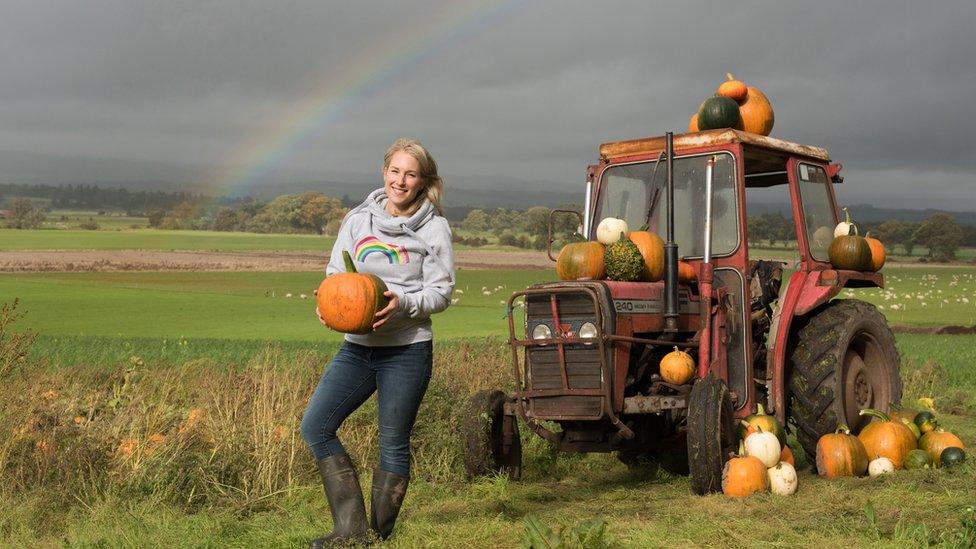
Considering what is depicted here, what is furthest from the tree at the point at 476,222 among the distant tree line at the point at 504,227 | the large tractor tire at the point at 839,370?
the large tractor tire at the point at 839,370

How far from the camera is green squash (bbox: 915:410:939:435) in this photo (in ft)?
24.6

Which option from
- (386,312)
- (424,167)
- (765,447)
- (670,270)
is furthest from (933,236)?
(386,312)

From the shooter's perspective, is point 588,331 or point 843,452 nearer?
point 588,331

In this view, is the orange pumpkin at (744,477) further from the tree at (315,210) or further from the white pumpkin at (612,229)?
the tree at (315,210)

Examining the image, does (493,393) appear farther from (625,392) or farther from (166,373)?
(166,373)

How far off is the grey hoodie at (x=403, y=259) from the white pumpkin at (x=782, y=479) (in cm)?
284

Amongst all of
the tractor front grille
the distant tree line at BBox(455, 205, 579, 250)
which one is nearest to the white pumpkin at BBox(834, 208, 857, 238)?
the tractor front grille

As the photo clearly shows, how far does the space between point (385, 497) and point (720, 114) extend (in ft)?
13.2

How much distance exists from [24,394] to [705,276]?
4.50 m

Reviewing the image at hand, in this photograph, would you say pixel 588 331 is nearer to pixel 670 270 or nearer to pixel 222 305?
pixel 670 270

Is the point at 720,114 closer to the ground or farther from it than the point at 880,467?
farther from it

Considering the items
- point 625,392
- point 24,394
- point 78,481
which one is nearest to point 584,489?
point 625,392

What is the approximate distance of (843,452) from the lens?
22.0 feet

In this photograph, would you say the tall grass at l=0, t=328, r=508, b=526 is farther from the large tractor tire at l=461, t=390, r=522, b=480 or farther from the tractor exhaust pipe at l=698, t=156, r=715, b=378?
the tractor exhaust pipe at l=698, t=156, r=715, b=378
